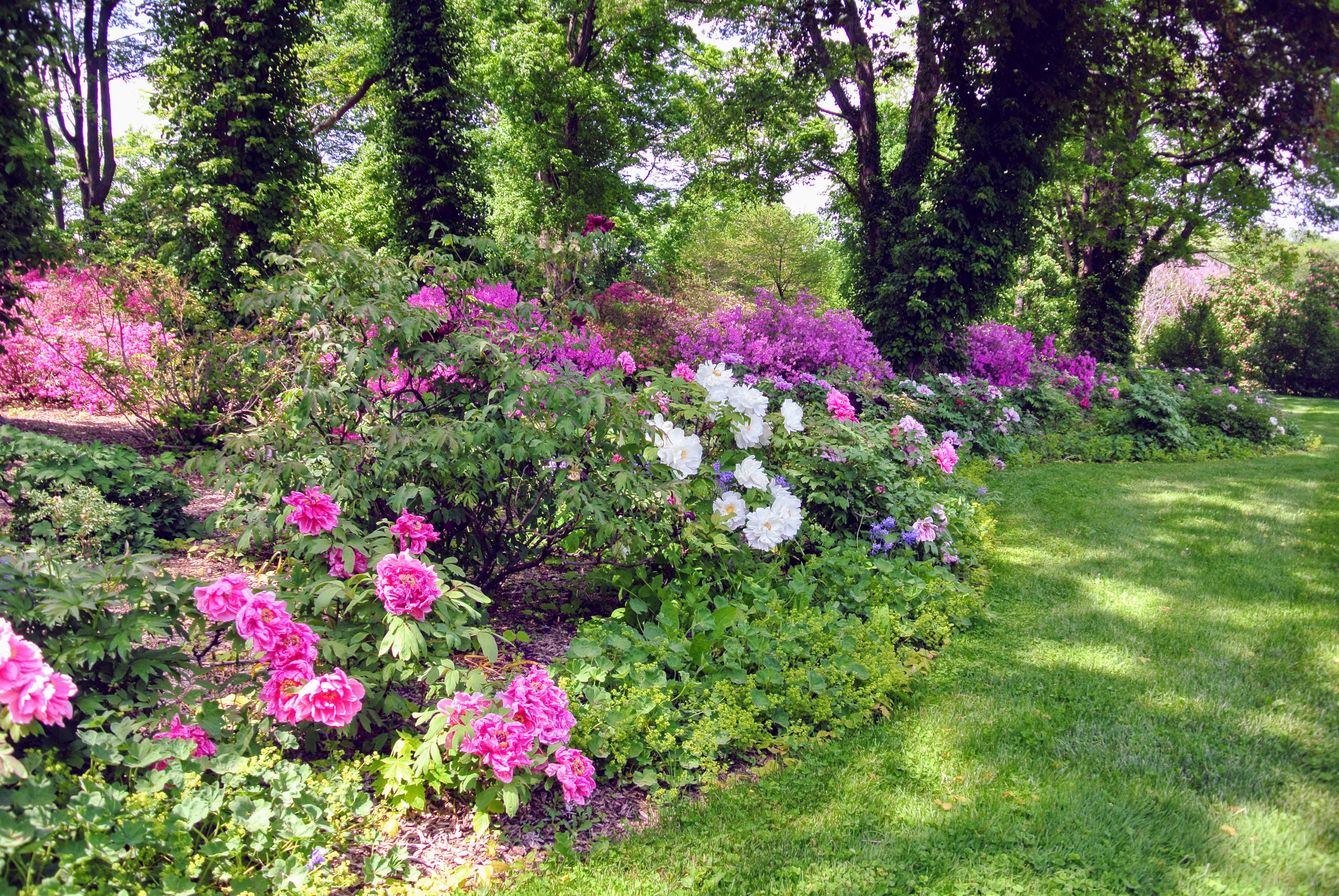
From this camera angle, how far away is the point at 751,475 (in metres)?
3.37

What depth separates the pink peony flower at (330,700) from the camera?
186 centimetres

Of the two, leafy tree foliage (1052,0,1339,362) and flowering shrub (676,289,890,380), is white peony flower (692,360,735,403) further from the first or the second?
leafy tree foliage (1052,0,1339,362)

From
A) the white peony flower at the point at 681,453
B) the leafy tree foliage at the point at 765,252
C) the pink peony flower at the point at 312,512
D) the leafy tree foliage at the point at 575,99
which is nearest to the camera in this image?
the pink peony flower at the point at 312,512

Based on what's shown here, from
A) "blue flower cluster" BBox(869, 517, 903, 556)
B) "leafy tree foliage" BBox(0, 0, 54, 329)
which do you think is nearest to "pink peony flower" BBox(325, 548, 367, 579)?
"blue flower cluster" BBox(869, 517, 903, 556)

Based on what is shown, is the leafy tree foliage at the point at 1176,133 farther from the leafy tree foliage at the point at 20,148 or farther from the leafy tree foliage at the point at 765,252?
the leafy tree foliage at the point at 765,252

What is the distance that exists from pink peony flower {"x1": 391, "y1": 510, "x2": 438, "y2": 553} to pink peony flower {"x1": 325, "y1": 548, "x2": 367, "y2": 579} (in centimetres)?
12

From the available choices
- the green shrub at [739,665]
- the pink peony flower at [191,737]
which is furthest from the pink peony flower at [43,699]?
the green shrub at [739,665]

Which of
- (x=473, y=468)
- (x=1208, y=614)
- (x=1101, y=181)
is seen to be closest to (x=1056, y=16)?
(x=1101, y=181)

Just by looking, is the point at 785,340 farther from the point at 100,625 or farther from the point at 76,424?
the point at 76,424

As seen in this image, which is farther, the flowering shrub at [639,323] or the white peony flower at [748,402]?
the flowering shrub at [639,323]

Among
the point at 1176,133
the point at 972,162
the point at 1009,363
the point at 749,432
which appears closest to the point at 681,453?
the point at 749,432

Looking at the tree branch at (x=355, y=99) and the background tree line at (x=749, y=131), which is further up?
the tree branch at (x=355, y=99)

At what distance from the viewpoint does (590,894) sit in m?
1.84

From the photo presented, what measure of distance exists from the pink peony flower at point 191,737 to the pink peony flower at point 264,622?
228 mm
